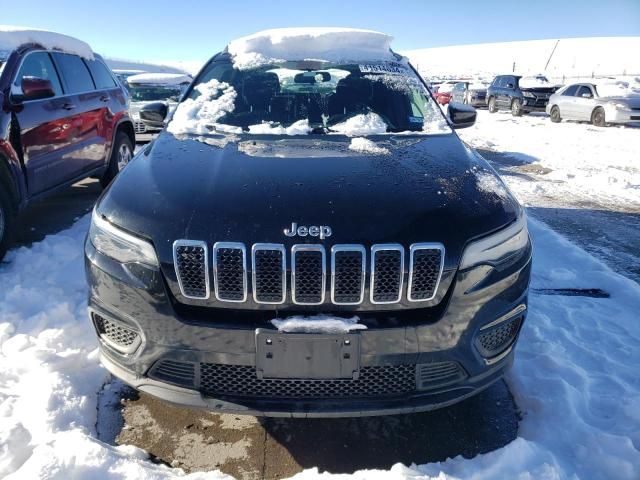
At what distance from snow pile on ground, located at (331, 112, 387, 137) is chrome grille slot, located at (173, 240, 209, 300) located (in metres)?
1.51

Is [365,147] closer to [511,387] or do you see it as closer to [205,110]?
[205,110]

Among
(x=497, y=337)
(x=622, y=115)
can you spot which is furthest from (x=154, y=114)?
(x=622, y=115)

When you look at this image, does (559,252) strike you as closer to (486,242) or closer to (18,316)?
(486,242)

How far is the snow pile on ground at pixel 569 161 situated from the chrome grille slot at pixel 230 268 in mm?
5736

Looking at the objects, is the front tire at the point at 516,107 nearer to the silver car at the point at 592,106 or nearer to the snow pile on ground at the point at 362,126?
the silver car at the point at 592,106

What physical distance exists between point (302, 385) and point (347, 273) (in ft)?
1.62

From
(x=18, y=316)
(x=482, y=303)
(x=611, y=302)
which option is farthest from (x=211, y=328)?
(x=611, y=302)

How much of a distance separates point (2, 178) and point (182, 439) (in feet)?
9.95

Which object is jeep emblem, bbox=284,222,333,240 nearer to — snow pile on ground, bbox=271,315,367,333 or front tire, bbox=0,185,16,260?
snow pile on ground, bbox=271,315,367,333

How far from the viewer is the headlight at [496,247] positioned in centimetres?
202

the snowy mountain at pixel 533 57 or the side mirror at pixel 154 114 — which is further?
the snowy mountain at pixel 533 57

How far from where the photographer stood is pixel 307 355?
1.92 meters

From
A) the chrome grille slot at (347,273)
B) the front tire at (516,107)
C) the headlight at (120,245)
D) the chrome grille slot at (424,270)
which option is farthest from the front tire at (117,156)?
the front tire at (516,107)

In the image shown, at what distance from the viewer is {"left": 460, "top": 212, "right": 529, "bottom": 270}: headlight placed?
2.02 meters
